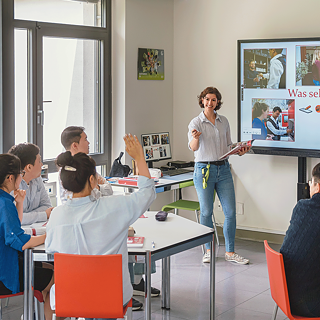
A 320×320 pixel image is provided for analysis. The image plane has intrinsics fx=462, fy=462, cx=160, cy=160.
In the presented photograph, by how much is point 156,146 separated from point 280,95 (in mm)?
1456

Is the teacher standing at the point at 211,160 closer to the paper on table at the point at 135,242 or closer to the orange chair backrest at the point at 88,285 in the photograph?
the paper on table at the point at 135,242

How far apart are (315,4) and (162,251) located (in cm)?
320

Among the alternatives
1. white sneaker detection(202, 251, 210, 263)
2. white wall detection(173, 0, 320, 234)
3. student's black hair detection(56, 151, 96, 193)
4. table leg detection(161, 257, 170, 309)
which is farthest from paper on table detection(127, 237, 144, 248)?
white wall detection(173, 0, 320, 234)

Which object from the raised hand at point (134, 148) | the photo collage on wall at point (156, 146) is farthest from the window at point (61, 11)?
the raised hand at point (134, 148)

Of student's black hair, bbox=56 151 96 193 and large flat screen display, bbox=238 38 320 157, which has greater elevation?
large flat screen display, bbox=238 38 320 157

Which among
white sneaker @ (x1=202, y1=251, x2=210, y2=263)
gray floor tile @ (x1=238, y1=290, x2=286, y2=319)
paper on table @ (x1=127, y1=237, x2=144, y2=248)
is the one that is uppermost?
paper on table @ (x1=127, y1=237, x2=144, y2=248)

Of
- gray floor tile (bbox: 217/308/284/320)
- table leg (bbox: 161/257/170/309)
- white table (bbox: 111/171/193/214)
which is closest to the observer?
gray floor tile (bbox: 217/308/284/320)

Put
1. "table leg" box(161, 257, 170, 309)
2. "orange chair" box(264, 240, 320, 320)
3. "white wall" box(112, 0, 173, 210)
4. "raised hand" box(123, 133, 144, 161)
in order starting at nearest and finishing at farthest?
"raised hand" box(123, 133, 144, 161) → "orange chair" box(264, 240, 320, 320) → "table leg" box(161, 257, 170, 309) → "white wall" box(112, 0, 173, 210)

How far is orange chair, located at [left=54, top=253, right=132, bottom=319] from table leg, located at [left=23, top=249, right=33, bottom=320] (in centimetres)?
35

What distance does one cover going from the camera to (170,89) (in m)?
5.45

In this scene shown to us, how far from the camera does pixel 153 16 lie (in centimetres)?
512

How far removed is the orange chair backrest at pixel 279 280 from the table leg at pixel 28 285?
49.0 inches

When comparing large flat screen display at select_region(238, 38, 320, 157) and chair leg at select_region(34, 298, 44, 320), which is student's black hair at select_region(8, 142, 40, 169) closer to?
chair leg at select_region(34, 298, 44, 320)

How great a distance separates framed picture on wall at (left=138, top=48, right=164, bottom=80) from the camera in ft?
16.5
